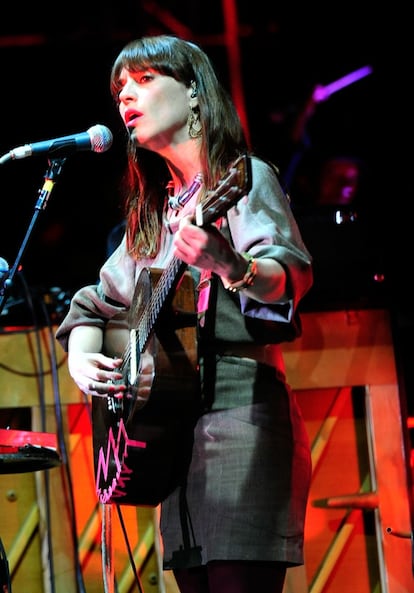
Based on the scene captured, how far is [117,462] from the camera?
2184 millimetres

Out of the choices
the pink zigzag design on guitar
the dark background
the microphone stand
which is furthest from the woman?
the dark background

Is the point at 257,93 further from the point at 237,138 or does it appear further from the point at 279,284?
the point at 279,284

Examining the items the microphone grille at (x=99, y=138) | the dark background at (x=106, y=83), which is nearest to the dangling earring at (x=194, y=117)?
the microphone grille at (x=99, y=138)

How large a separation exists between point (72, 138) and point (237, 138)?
0.55 metres

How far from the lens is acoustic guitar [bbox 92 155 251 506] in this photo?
2.03 meters

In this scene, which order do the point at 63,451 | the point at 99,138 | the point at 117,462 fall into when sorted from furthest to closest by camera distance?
1. the point at 63,451
2. the point at 99,138
3. the point at 117,462

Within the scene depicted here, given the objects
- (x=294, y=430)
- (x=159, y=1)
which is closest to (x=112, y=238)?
(x=294, y=430)

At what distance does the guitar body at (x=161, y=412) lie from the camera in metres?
2.03

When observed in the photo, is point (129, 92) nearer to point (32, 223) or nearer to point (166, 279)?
point (32, 223)

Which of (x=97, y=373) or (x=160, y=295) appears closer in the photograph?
(x=160, y=295)

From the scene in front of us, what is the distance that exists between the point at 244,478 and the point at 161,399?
0.26m

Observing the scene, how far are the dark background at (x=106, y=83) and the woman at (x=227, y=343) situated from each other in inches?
125

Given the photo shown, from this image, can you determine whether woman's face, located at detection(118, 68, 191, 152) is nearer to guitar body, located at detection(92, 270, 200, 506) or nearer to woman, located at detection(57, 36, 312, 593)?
woman, located at detection(57, 36, 312, 593)

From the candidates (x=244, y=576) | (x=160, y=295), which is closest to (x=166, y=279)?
(x=160, y=295)
